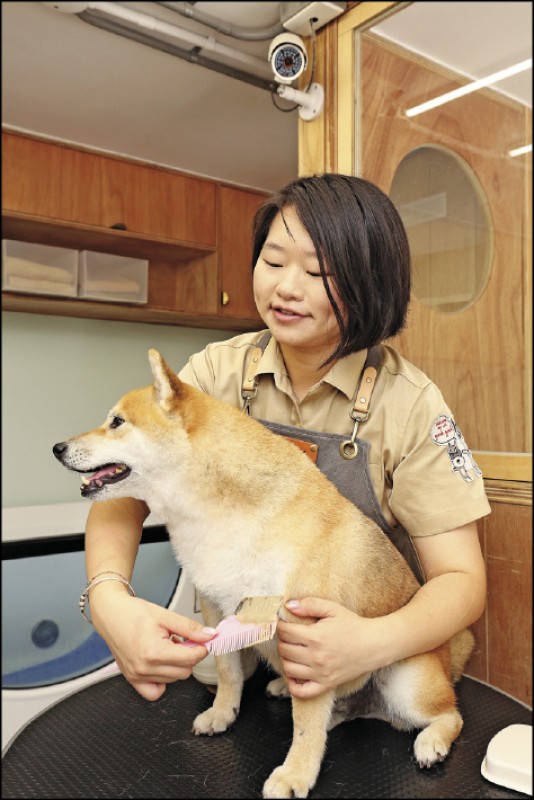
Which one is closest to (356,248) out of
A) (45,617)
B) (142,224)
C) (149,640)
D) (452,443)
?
(452,443)

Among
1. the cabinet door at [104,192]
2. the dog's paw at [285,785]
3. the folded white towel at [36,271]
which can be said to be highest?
the cabinet door at [104,192]

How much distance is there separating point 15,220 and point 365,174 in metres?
1.36

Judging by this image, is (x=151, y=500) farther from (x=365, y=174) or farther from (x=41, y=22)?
(x=41, y=22)

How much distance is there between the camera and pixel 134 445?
2.44ft

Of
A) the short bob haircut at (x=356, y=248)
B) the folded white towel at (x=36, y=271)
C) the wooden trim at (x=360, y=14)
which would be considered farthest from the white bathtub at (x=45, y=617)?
the wooden trim at (x=360, y=14)

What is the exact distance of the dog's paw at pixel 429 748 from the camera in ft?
2.36

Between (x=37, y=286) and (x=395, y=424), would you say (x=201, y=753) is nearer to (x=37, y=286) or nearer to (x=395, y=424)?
(x=395, y=424)

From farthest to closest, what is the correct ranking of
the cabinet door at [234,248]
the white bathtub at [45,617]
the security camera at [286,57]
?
the cabinet door at [234,248]
the white bathtub at [45,617]
the security camera at [286,57]

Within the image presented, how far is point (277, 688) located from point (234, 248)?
6.27ft

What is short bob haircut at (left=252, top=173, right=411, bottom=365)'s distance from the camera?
0.82 metres

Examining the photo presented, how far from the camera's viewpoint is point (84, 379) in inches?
101

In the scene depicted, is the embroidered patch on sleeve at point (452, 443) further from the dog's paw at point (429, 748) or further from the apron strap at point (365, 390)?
the dog's paw at point (429, 748)

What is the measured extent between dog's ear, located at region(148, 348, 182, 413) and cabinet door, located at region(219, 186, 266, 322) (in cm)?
170

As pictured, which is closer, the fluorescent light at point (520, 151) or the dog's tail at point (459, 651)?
the dog's tail at point (459, 651)
